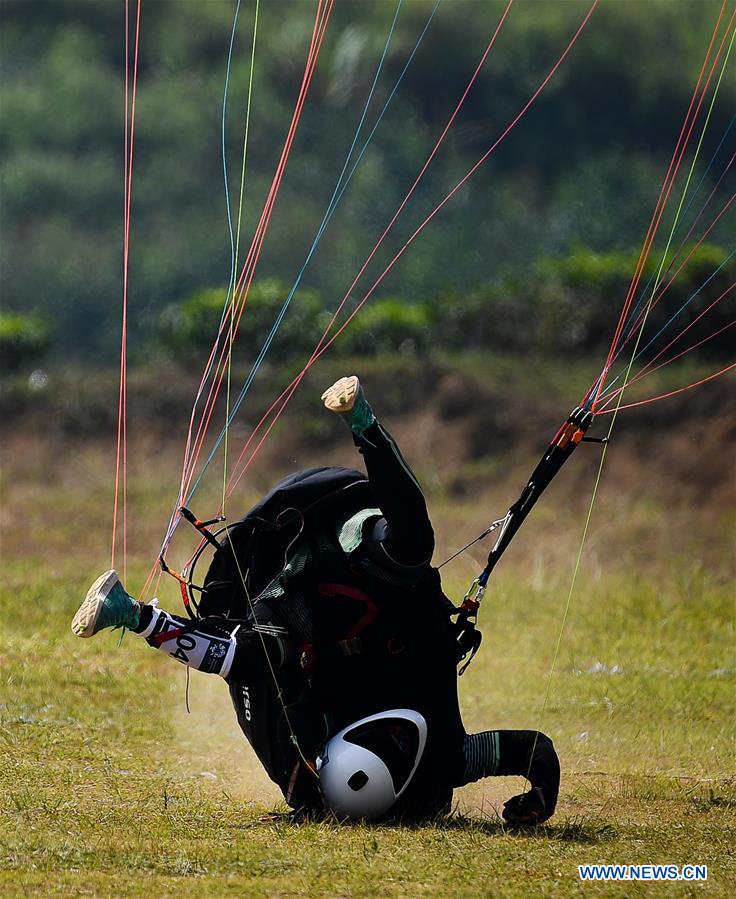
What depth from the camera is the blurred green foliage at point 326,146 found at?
27.4m

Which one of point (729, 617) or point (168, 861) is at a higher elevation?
point (729, 617)

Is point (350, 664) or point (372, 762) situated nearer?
point (372, 762)

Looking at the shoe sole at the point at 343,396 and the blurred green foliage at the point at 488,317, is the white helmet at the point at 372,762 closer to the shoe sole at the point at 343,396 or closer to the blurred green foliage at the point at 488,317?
the shoe sole at the point at 343,396

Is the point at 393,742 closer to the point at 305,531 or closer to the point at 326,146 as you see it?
the point at 305,531

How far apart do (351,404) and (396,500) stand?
47cm

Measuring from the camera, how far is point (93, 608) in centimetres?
543

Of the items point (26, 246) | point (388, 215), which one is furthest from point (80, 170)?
point (388, 215)

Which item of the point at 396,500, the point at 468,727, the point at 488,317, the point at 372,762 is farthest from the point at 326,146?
the point at 372,762

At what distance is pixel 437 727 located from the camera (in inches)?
237

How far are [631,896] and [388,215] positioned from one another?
2387cm

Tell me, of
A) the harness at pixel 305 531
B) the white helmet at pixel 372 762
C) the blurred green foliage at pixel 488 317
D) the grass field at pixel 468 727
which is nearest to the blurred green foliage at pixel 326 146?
the blurred green foliage at pixel 488 317

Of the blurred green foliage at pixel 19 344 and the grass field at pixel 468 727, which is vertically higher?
the blurred green foliage at pixel 19 344

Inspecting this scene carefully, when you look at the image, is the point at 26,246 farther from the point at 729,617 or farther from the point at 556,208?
the point at 729,617

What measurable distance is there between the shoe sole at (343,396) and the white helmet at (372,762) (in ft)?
4.43
